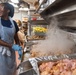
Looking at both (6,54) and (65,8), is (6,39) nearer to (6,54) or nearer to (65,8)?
(6,54)

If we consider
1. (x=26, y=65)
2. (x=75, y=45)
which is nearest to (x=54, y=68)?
(x=26, y=65)

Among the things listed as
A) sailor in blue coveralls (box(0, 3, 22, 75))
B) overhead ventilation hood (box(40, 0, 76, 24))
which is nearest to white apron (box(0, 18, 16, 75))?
sailor in blue coveralls (box(0, 3, 22, 75))

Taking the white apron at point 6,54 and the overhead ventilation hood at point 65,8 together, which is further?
the white apron at point 6,54

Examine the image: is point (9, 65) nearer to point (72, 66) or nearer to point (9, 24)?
point (9, 24)

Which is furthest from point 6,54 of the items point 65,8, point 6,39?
point 65,8

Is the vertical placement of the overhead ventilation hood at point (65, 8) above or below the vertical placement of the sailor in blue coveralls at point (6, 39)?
above

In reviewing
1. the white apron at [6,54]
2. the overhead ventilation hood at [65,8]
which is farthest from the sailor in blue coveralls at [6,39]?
the overhead ventilation hood at [65,8]

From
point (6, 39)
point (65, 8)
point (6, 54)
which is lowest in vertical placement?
point (6, 54)

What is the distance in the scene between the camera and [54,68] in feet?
4.80

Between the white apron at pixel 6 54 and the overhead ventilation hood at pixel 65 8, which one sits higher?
the overhead ventilation hood at pixel 65 8

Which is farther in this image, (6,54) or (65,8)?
(6,54)

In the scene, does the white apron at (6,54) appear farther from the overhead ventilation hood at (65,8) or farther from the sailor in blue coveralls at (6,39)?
the overhead ventilation hood at (65,8)

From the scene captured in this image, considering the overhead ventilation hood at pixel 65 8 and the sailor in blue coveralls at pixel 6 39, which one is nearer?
the overhead ventilation hood at pixel 65 8

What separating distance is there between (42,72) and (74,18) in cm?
116
